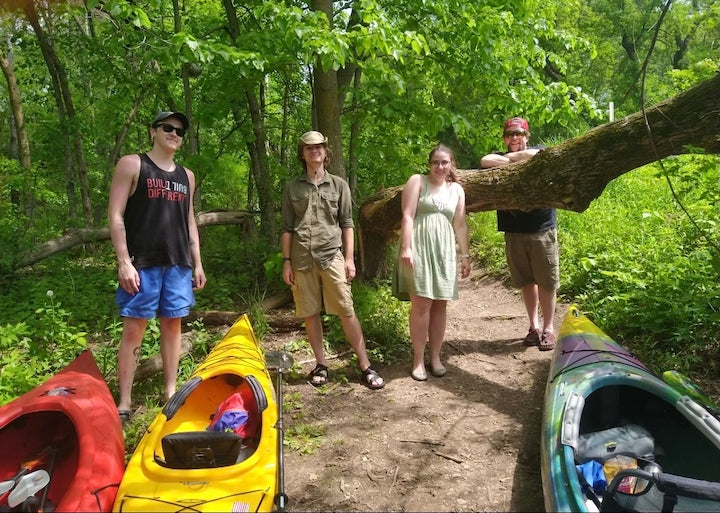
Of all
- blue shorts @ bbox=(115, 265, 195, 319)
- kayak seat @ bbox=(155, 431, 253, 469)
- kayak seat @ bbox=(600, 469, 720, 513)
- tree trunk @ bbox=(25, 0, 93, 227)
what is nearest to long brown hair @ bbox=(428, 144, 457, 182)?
blue shorts @ bbox=(115, 265, 195, 319)

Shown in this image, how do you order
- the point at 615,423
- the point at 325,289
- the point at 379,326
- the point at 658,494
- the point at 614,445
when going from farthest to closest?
the point at 379,326 → the point at 325,289 → the point at 615,423 → the point at 614,445 → the point at 658,494

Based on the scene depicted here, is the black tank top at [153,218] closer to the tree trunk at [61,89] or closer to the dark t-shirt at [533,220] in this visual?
the dark t-shirt at [533,220]

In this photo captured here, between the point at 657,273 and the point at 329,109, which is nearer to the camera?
the point at 657,273

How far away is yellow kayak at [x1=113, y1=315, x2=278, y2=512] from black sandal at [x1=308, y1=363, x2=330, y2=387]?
0.96 meters

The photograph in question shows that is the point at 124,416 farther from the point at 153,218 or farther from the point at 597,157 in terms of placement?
the point at 597,157

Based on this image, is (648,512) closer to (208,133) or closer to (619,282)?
(619,282)

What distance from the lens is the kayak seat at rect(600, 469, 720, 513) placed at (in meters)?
2.28

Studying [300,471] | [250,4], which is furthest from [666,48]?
[300,471]

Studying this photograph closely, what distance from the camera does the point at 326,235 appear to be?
158 inches

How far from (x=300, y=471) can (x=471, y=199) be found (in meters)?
3.14

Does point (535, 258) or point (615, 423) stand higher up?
point (535, 258)

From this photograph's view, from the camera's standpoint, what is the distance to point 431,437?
3.43 m

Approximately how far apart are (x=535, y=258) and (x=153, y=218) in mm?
3333

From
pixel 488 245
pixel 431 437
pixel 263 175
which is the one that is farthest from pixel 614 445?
pixel 488 245
